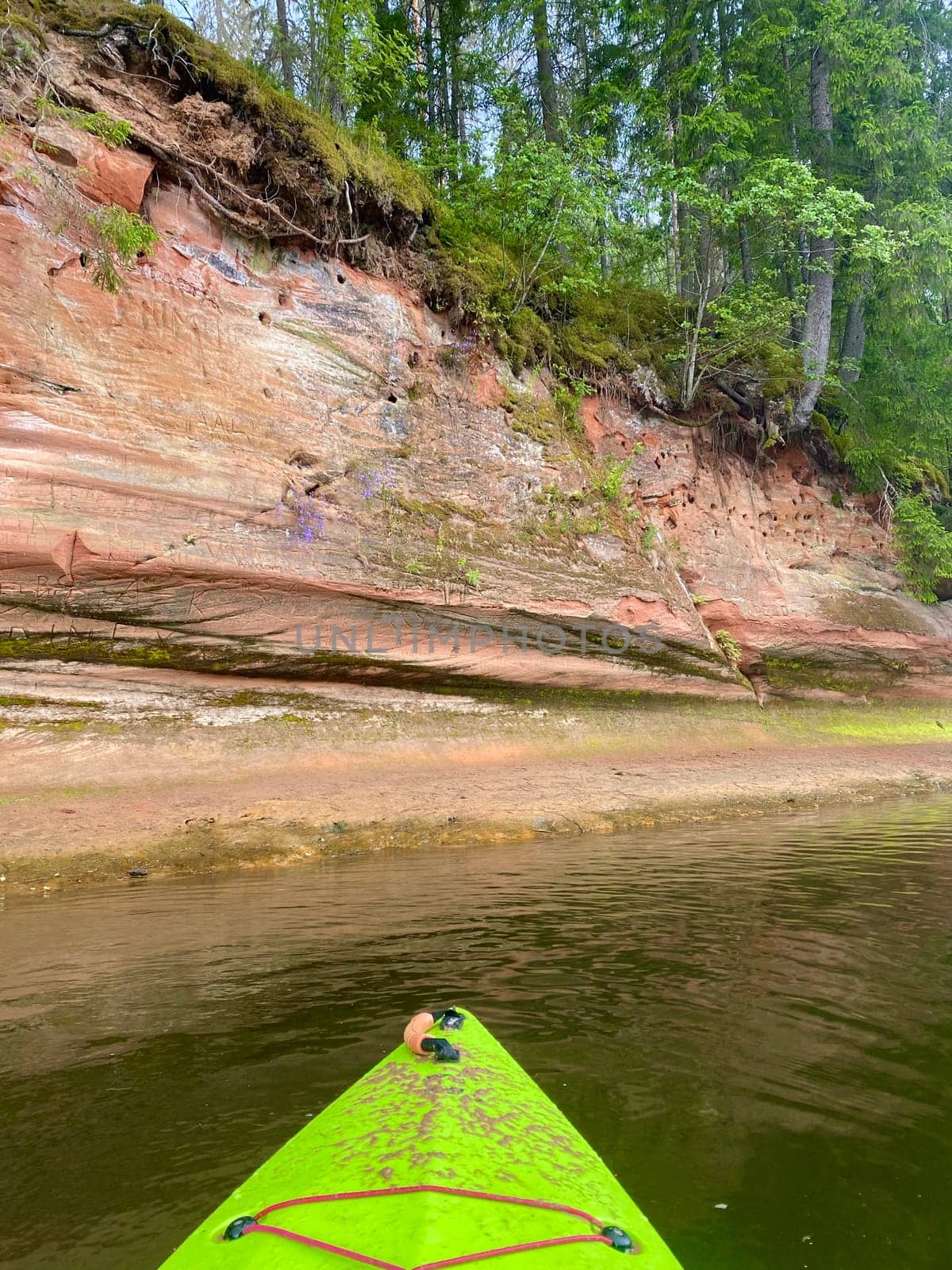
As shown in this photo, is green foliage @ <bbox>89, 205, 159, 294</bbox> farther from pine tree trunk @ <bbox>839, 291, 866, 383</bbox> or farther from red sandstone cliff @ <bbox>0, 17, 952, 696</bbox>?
pine tree trunk @ <bbox>839, 291, 866, 383</bbox>

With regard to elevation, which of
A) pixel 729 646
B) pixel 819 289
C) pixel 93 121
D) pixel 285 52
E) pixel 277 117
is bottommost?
pixel 729 646

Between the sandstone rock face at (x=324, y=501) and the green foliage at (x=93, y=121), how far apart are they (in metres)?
0.18

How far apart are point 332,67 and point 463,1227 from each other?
16177mm

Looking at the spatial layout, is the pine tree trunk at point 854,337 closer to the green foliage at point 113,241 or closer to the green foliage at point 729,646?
the green foliage at point 729,646

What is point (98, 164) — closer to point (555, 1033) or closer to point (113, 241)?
point (113, 241)

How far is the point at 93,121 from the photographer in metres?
9.72

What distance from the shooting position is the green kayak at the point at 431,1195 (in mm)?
1800

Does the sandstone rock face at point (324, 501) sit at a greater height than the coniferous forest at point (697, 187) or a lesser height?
lesser

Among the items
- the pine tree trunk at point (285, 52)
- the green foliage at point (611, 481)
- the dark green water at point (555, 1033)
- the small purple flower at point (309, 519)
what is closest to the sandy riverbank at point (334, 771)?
the dark green water at point (555, 1033)

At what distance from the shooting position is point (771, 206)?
46.7 ft

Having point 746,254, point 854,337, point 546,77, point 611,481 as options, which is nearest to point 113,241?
point 611,481

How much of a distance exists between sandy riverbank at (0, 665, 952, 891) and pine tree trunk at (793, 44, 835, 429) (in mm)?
8405

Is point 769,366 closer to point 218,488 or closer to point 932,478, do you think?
point 932,478

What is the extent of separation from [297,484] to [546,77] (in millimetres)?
15109
